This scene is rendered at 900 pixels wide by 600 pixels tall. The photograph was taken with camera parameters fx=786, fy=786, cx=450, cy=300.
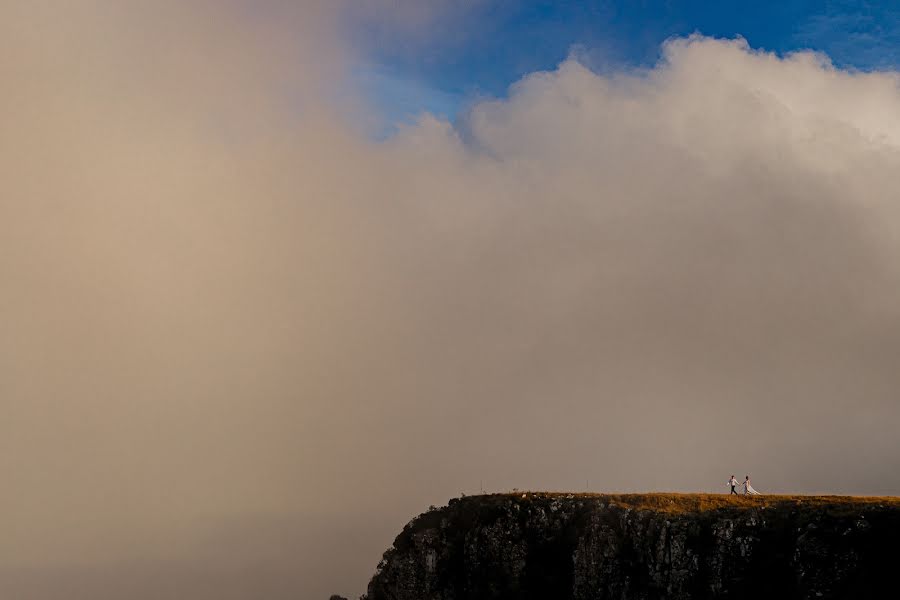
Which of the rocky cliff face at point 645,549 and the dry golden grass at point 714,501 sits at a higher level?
the dry golden grass at point 714,501

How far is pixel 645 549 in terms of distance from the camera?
70.2 meters

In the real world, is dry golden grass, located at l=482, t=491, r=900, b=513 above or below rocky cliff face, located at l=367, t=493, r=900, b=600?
above

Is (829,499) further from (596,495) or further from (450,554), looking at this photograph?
(450,554)

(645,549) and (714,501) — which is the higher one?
(714,501)

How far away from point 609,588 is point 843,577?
21.4m

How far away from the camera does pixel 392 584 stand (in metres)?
89.9

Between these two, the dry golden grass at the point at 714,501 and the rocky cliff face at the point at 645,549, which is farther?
the dry golden grass at the point at 714,501

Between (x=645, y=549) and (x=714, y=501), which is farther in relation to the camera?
(x=714, y=501)

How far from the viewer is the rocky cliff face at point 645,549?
58.2m

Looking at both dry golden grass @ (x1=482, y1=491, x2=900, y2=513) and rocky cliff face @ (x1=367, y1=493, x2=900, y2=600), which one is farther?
dry golden grass @ (x1=482, y1=491, x2=900, y2=513)

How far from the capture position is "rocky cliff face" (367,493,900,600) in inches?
2293

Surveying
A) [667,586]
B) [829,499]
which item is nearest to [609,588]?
[667,586]

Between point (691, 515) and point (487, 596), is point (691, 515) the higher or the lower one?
the higher one

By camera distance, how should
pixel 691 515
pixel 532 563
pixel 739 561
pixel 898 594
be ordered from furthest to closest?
1. pixel 532 563
2. pixel 691 515
3. pixel 739 561
4. pixel 898 594
